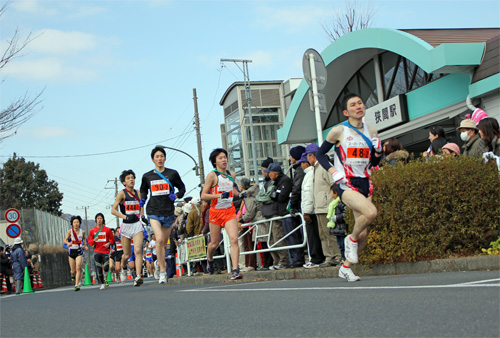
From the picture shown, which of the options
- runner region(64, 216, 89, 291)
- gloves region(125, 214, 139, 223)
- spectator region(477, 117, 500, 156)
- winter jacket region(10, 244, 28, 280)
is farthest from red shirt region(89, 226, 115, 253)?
spectator region(477, 117, 500, 156)

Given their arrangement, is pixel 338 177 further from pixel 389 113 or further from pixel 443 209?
pixel 389 113

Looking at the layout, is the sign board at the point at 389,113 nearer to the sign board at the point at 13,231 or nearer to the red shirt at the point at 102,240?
the red shirt at the point at 102,240

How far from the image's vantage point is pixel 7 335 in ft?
19.1

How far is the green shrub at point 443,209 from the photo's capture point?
27.8ft

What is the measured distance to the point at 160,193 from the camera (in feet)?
39.2

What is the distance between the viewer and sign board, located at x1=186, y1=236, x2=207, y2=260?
15060mm

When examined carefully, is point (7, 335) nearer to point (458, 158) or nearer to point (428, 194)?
point (428, 194)

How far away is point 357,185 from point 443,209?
1.58 m

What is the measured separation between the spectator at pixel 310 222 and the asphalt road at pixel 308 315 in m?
3.46

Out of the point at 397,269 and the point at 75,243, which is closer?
the point at 397,269

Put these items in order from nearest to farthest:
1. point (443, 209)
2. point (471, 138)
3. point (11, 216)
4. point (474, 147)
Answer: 1. point (443, 209)
2. point (474, 147)
3. point (471, 138)
4. point (11, 216)

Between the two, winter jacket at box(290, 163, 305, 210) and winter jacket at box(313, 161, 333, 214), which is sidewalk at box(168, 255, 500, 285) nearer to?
winter jacket at box(313, 161, 333, 214)

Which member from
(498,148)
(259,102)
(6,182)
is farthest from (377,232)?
(6,182)

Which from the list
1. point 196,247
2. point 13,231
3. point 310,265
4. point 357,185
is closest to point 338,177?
point 357,185
